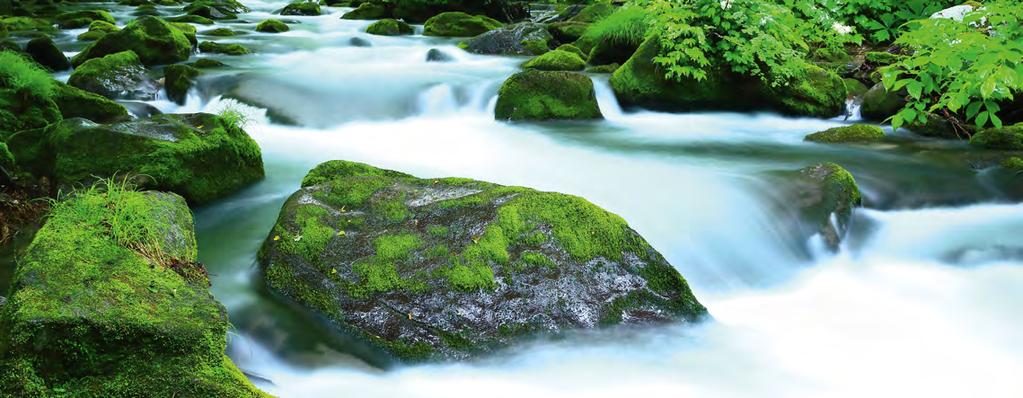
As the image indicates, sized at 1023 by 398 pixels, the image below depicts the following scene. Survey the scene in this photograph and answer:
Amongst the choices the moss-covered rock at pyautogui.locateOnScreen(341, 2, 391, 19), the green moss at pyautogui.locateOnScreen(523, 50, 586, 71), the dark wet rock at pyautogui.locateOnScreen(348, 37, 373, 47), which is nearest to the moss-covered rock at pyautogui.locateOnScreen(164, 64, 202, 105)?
the green moss at pyautogui.locateOnScreen(523, 50, 586, 71)

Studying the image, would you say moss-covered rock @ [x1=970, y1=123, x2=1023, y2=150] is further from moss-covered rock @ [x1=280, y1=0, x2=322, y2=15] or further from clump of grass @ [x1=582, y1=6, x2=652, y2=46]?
moss-covered rock @ [x1=280, y1=0, x2=322, y2=15]

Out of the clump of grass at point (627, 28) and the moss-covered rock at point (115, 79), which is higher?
the clump of grass at point (627, 28)

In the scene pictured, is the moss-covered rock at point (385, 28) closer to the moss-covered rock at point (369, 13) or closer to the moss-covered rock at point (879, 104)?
the moss-covered rock at point (369, 13)

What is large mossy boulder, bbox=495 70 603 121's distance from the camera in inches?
344

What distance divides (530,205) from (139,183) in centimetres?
300

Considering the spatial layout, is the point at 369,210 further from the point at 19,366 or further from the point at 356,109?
the point at 356,109

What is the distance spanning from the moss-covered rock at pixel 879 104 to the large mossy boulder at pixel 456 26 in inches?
392

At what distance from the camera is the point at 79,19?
632 inches

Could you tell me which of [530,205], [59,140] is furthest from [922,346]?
[59,140]

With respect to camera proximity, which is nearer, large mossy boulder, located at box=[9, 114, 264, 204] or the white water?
the white water

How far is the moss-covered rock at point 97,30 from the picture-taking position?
13.8 m

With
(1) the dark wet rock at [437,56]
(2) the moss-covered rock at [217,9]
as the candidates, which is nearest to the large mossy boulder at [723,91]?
(1) the dark wet rock at [437,56]

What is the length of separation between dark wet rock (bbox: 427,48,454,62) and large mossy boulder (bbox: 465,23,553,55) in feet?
2.58

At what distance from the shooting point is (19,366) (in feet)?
7.59
